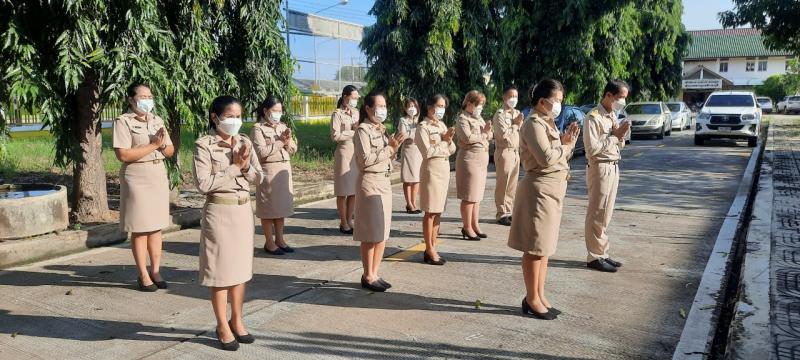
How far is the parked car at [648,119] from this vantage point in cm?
2322

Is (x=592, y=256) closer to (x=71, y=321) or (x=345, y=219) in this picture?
(x=345, y=219)

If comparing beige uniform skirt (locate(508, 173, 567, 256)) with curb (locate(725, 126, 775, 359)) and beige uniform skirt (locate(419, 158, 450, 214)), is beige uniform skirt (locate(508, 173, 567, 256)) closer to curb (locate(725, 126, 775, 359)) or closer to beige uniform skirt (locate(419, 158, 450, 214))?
curb (locate(725, 126, 775, 359))

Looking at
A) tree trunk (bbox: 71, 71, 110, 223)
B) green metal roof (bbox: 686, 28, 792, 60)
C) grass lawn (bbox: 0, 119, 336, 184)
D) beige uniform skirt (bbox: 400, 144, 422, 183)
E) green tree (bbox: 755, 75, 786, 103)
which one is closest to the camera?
tree trunk (bbox: 71, 71, 110, 223)

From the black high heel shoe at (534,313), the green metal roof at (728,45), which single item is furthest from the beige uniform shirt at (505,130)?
the green metal roof at (728,45)

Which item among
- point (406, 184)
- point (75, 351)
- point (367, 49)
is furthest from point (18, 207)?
point (367, 49)

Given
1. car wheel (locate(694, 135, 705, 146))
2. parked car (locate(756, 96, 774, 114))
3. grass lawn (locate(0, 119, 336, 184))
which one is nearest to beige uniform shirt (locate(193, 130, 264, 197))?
grass lawn (locate(0, 119, 336, 184))

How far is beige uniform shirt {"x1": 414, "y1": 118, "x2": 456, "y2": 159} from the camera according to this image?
6.22 metres

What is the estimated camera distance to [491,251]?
22.2 ft

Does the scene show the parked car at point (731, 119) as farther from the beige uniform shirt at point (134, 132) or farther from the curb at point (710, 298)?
the beige uniform shirt at point (134, 132)

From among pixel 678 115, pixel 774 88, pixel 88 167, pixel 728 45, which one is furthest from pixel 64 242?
pixel 728 45

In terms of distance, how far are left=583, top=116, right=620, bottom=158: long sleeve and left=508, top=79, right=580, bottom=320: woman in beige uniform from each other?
41.6 inches

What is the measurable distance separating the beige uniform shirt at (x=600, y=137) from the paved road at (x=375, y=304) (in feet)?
3.61

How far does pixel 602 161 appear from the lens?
19.3 feet

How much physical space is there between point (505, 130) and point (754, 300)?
3.51m
